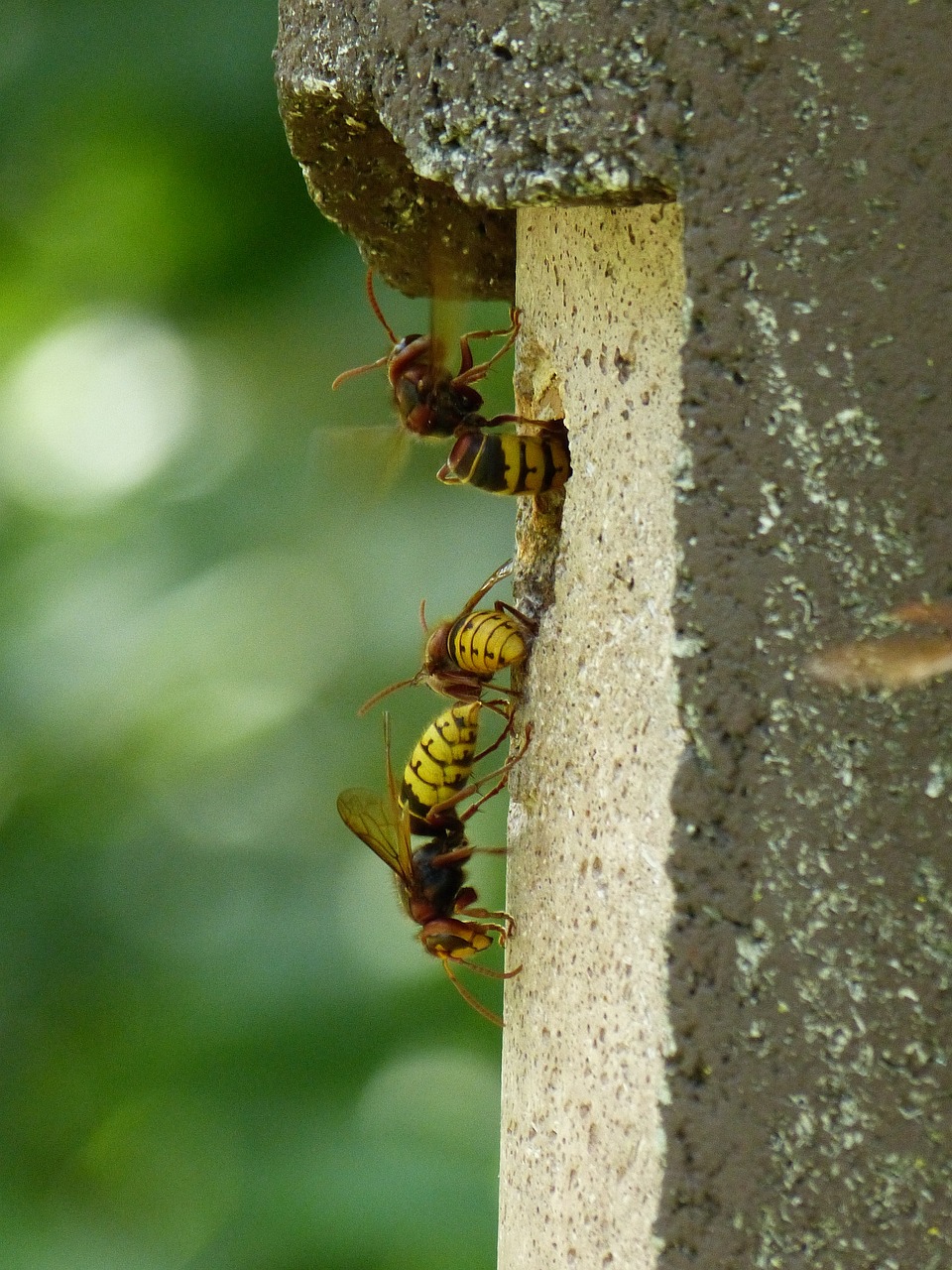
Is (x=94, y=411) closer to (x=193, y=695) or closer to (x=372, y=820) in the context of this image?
(x=193, y=695)

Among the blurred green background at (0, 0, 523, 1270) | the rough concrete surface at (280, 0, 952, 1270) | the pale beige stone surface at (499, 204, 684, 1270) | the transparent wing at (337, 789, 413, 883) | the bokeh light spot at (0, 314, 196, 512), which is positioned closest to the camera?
the rough concrete surface at (280, 0, 952, 1270)

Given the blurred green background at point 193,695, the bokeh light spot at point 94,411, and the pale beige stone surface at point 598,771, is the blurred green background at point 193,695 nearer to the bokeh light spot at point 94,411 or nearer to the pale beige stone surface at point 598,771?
the bokeh light spot at point 94,411

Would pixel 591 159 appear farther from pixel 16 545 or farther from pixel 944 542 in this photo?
pixel 16 545

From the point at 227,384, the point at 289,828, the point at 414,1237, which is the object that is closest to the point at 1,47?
the point at 227,384

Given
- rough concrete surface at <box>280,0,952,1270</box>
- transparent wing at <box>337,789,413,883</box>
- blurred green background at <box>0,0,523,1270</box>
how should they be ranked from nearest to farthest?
rough concrete surface at <box>280,0,952,1270</box>
transparent wing at <box>337,789,413,883</box>
blurred green background at <box>0,0,523,1270</box>

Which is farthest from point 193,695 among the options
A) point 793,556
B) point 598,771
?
point 793,556

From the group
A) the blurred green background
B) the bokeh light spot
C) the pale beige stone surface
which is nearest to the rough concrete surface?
the pale beige stone surface

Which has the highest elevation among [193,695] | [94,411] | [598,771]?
[94,411]

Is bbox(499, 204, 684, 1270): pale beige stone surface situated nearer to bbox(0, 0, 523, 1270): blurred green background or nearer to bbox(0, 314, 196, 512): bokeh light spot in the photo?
bbox(0, 0, 523, 1270): blurred green background
